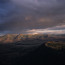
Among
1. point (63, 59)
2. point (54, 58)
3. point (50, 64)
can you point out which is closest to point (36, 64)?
point (50, 64)

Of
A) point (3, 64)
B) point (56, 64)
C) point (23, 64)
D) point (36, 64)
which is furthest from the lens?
point (3, 64)

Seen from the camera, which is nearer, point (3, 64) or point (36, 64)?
point (36, 64)

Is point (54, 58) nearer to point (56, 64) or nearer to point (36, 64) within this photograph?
point (56, 64)

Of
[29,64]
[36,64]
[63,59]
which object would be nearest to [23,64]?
[29,64]

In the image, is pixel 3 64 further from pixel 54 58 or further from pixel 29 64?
pixel 54 58

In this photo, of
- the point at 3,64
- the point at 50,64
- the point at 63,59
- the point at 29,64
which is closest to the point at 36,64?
the point at 29,64

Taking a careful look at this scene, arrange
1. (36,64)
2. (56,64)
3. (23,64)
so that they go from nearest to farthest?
(56,64) < (36,64) < (23,64)

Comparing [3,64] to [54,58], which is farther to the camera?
[3,64]

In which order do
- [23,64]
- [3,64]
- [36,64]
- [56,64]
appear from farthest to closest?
1. [3,64]
2. [23,64]
3. [36,64]
4. [56,64]
